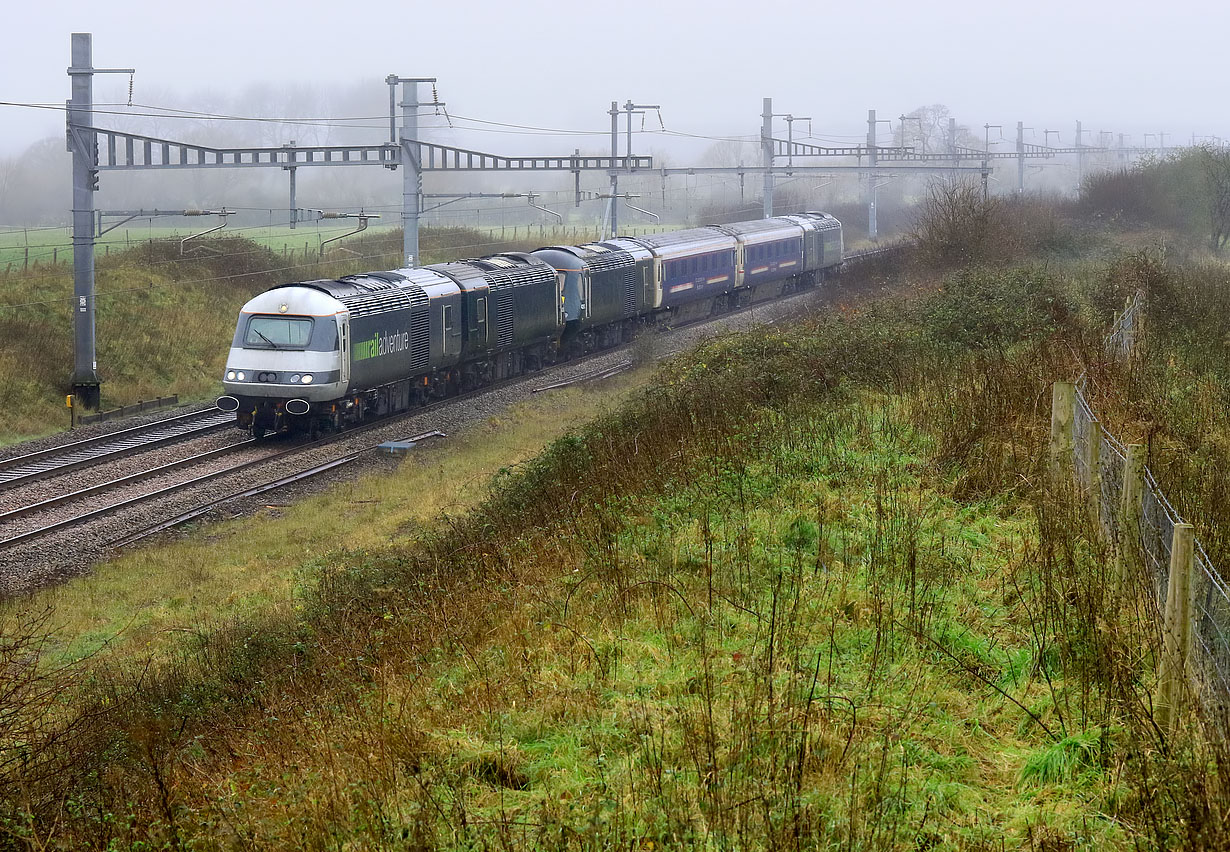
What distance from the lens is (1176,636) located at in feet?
18.7

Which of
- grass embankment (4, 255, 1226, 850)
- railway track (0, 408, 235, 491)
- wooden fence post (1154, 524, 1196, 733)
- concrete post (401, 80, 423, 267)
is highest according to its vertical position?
concrete post (401, 80, 423, 267)

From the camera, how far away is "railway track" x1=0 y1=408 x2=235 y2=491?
2009 cm

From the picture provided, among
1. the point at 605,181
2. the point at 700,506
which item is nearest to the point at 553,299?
the point at 700,506

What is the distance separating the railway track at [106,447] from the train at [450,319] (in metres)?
1.12

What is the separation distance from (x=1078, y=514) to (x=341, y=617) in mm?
5902

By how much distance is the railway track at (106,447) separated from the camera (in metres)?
20.1

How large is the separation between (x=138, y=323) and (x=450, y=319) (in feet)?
36.4

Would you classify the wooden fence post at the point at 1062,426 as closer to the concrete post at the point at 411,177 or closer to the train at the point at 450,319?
the train at the point at 450,319

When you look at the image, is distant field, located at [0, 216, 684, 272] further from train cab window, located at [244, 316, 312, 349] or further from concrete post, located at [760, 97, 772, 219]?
train cab window, located at [244, 316, 312, 349]

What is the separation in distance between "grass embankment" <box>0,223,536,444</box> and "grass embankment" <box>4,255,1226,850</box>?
1703cm

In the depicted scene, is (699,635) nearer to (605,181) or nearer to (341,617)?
(341,617)

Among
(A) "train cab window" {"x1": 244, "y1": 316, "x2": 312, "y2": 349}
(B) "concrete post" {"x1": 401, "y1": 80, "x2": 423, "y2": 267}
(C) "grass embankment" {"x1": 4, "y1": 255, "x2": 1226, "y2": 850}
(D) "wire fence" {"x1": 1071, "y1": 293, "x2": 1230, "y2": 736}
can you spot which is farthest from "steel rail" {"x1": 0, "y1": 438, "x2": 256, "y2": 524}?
(D) "wire fence" {"x1": 1071, "y1": 293, "x2": 1230, "y2": 736}

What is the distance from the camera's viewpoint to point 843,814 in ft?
17.0

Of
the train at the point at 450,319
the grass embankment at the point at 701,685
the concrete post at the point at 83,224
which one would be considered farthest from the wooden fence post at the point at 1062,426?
the concrete post at the point at 83,224
